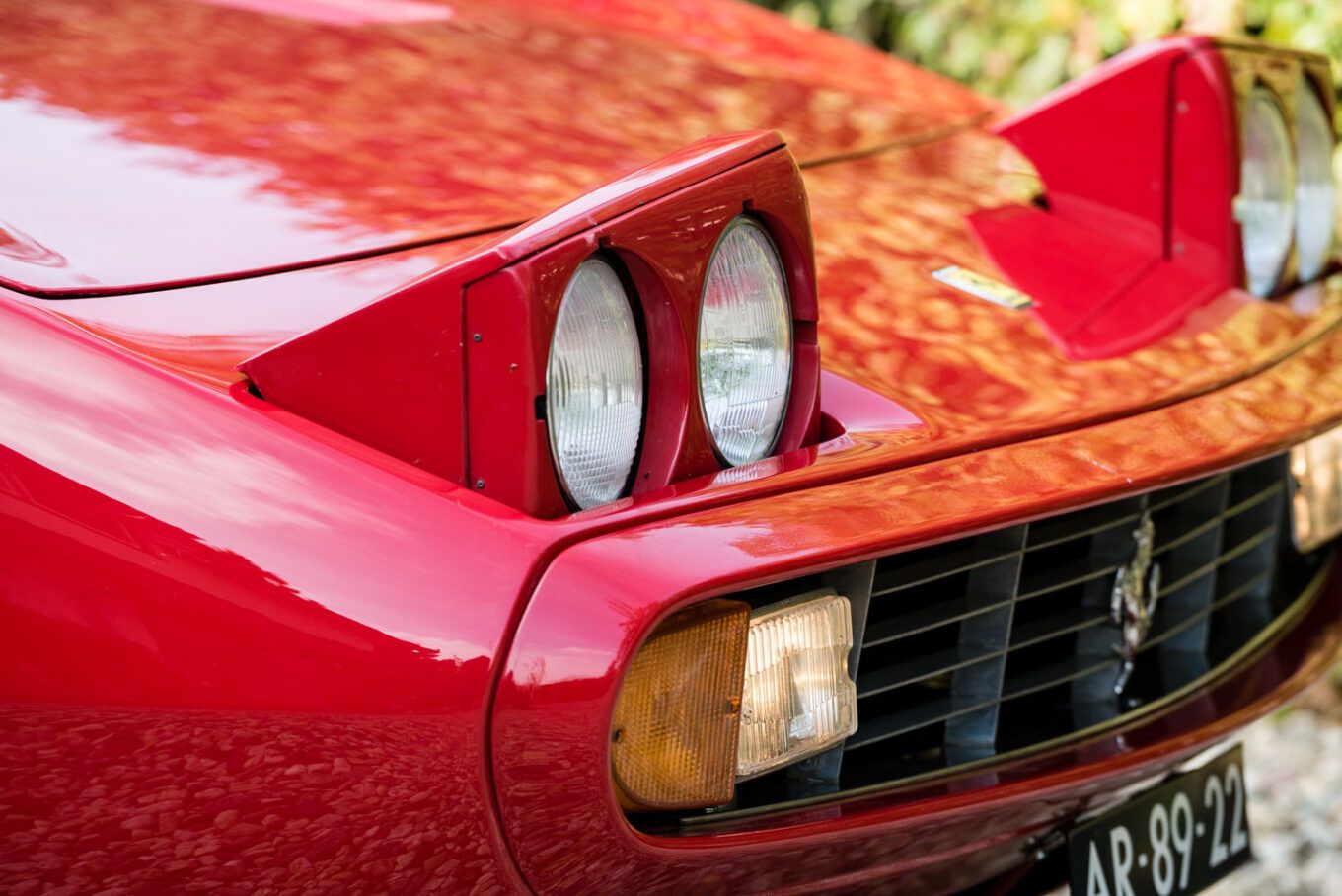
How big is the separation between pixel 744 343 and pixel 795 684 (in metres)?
0.30

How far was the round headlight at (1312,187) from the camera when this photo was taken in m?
2.21

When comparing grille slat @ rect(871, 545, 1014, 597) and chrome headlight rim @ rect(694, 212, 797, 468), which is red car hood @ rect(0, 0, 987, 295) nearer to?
chrome headlight rim @ rect(694, 212, 797, 468)

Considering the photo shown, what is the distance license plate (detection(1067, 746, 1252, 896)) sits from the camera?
161 centimetres

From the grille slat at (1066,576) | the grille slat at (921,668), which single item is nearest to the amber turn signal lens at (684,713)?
the grille slat at (921,668)

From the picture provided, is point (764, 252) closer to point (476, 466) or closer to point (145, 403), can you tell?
point (476, 466)

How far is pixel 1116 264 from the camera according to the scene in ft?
6.32

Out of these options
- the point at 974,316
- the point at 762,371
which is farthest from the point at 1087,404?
the point at 762,371

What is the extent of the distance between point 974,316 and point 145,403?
92 cm

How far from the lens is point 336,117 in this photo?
5.33ft

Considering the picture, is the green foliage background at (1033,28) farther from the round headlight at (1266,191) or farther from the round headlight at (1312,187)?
the round headlight at (1266,191)

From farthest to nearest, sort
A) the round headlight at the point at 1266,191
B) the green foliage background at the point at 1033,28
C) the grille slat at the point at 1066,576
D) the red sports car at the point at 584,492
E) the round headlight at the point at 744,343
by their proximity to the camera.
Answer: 1. the green foliage background at the point at 1033,28
2. the round headlight at the point at 1266,191
3. the grille slat at the point at 1066,576
4. the round headlight at the point at 744,343
5. the red sports car at the point at 584,492

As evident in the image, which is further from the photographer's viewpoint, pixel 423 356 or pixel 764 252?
pixel 764 252

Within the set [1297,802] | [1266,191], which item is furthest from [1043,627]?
[1297,802]

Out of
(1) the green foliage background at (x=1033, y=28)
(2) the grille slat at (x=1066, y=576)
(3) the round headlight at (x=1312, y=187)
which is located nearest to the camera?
(2) the grille slat at (x=1066, y=576)
